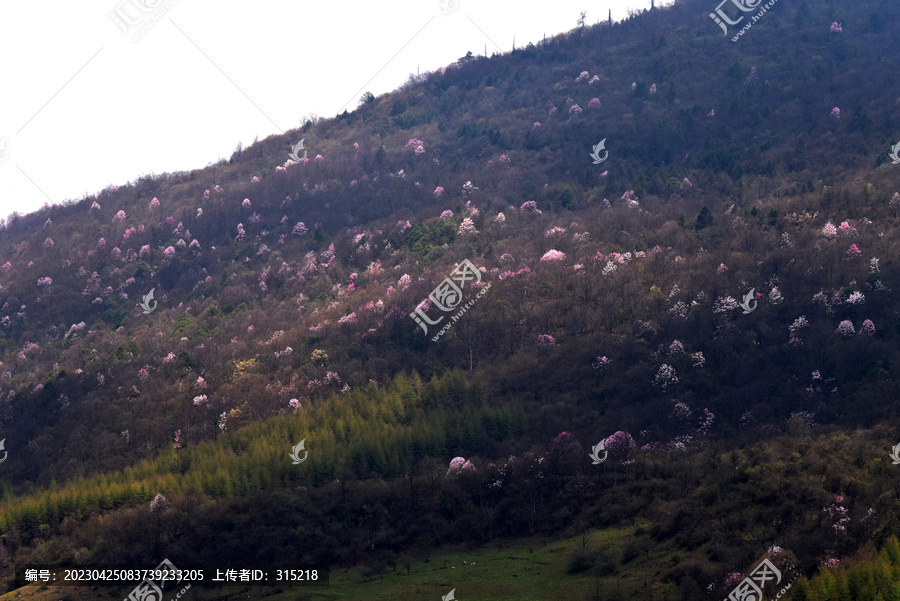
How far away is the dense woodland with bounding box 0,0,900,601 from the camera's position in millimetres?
71375

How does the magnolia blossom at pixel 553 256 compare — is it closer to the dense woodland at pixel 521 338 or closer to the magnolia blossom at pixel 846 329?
the dense woodland at pixel 521 338

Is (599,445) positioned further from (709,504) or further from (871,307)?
(871,307)

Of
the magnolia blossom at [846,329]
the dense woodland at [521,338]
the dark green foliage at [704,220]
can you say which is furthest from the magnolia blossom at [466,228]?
the magnolia blossom at [846,329]

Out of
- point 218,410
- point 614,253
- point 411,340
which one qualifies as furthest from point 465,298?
point 218,410

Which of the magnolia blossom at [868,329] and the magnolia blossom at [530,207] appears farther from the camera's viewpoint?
the magnolia blossom at [530,207]

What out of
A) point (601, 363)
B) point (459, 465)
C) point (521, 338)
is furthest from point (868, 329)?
point (459, 465)

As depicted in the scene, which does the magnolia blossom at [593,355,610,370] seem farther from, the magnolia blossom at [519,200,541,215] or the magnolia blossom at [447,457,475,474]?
the magnolia blossom at [519,200,541,215]

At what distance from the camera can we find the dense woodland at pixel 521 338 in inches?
2810

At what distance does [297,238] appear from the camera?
139 meters

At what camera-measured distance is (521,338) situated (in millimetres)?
98312

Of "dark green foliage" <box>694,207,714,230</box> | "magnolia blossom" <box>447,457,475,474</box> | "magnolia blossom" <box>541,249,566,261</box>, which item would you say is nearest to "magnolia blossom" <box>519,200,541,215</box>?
"magnolia blossom" <box>541,249,566,261</box>

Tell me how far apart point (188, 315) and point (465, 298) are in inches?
1685

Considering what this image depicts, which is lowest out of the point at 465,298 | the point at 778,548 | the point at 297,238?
the point at 778,548

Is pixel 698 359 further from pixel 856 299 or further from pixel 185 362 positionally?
pixel 185 362
